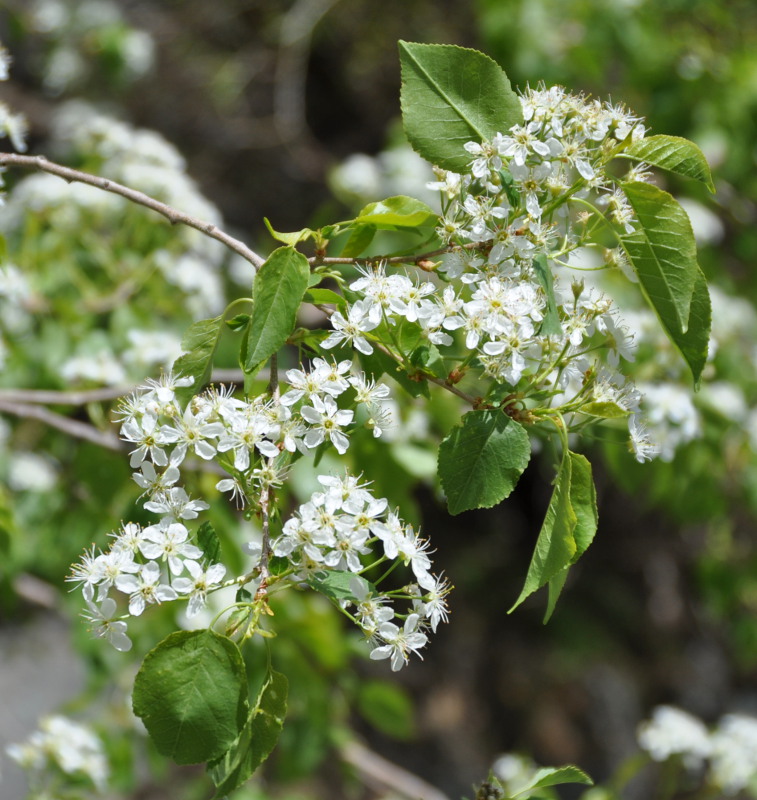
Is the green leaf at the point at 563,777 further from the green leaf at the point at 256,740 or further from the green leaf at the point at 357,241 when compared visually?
the green leaf at the point at 357,241

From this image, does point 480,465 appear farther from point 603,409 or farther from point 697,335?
point 697,335

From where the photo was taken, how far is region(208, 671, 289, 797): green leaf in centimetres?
84

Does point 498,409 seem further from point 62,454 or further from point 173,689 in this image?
point 62,454

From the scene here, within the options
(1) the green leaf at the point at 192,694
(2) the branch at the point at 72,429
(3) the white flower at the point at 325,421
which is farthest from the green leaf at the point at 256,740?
(2) the branch at the point at 72,429

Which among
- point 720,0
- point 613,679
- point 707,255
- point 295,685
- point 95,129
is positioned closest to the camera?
point 295,685

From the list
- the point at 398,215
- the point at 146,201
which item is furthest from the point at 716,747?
the point at 146,201

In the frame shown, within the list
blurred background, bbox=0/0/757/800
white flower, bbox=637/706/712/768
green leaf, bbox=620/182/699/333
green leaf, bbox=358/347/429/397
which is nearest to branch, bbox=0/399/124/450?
blurred background, bbox=0/0/757/800

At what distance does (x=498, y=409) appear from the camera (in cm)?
92

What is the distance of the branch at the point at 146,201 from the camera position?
3.26 feet

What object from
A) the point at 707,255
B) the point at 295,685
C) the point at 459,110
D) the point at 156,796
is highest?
the point at 459,110

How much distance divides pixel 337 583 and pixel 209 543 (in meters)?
0.14

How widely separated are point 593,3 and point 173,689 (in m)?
3.56

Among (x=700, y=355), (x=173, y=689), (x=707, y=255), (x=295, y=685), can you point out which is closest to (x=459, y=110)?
(x=700, y=355)

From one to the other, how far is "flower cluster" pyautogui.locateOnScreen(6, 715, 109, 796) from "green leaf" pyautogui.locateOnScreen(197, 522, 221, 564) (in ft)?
3.54
